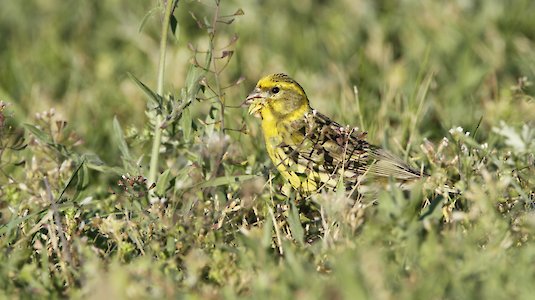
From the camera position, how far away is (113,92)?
666cm

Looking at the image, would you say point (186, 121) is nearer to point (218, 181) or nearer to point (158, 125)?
point (158, 125)

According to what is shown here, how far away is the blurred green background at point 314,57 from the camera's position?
5871 millimetres

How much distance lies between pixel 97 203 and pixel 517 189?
6.52ft

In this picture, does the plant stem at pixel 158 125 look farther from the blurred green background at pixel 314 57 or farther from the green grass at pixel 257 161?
the blurred green background at pixel 314 57

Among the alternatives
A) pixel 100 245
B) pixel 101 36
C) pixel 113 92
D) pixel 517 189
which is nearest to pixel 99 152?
pixel 113 92

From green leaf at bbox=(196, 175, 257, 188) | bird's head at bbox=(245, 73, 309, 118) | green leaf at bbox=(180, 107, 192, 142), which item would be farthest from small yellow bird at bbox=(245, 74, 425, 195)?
green leaf at bbox=(180, 107, 192, 142)

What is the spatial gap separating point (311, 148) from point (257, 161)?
40 cm

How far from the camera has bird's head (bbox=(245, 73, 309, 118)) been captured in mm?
5203

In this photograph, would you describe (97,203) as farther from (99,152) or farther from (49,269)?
(99,152)

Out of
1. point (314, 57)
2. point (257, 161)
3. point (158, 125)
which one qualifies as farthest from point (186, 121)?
point (314, 57)

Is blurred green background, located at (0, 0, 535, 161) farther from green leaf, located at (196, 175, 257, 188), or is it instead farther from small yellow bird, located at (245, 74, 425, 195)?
green leaf, located at (196, 175, 257, 188)

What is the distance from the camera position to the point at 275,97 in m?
5.23

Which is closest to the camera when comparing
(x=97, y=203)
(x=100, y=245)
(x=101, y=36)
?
(x=100, y=245)

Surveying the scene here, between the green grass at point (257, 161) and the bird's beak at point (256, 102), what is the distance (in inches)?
6.4
